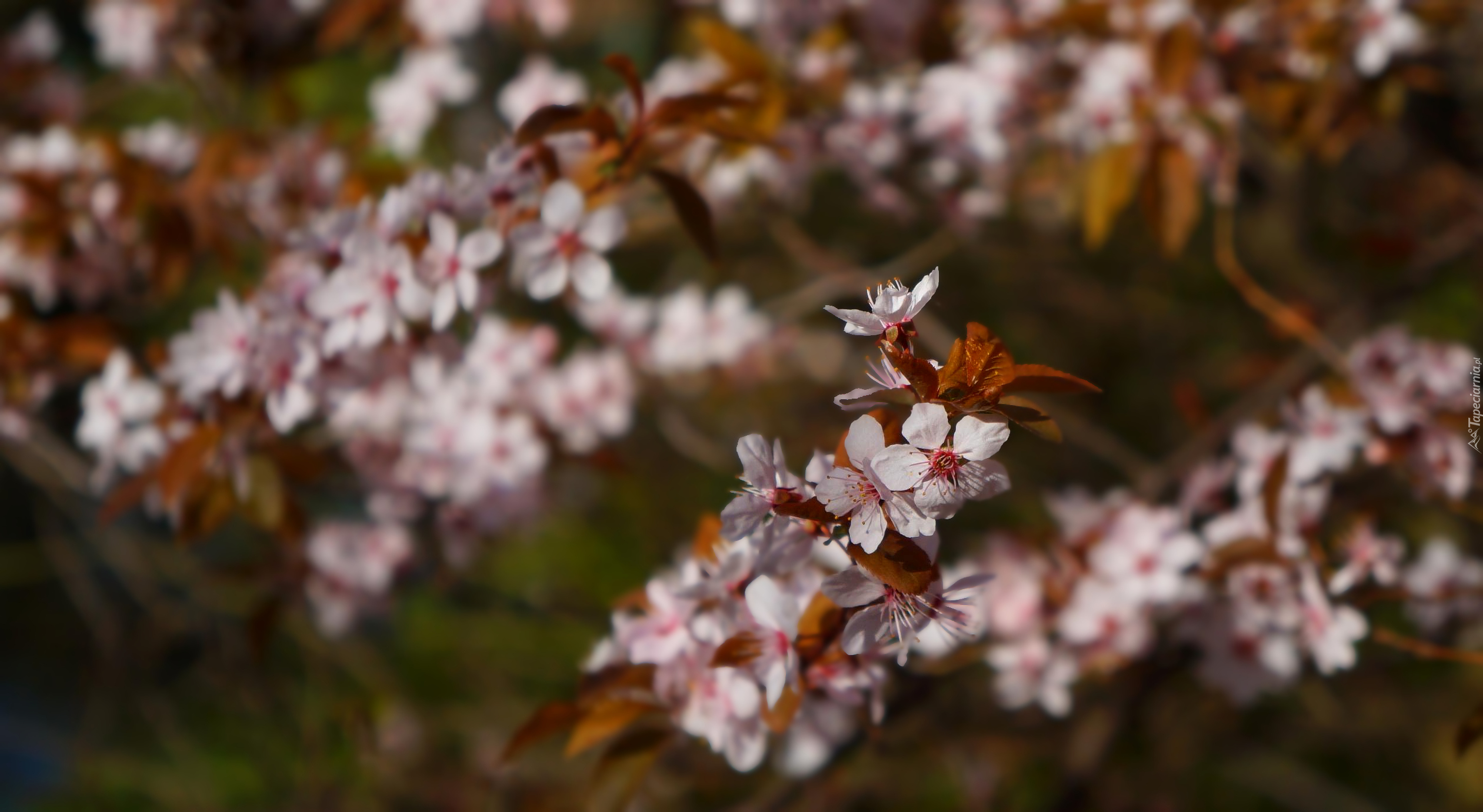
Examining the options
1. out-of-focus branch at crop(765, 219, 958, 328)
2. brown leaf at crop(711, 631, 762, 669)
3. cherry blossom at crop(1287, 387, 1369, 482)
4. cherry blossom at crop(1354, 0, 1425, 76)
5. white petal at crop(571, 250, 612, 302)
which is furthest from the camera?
out-of-focus branch at crop(765, 219, 958, 328)

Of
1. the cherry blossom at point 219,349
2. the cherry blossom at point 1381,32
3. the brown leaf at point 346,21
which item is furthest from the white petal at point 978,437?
the brown leaf at point 346,21

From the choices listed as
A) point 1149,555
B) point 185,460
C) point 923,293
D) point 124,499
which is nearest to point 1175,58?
point 1149,555

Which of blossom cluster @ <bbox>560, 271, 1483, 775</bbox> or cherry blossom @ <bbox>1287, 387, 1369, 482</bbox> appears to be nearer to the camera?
blossom cluster @ <bbox>560, 271, 1483, 775</bbox>

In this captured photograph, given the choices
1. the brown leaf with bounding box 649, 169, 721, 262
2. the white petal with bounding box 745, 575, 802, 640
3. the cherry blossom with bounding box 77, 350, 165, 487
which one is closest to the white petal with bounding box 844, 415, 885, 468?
the white petal with bounding box 745, 575, 802, 640

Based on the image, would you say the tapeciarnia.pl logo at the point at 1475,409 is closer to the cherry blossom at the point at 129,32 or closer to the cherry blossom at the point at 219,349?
the cherry blossom at the point at 219,349

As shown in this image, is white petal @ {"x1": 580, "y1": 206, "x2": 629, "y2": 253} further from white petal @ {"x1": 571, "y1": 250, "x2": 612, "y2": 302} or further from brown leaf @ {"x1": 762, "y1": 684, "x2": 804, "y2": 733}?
brown leaf @ {"x1": 762, "y1": 684, "x2": 804, "y2": 733}

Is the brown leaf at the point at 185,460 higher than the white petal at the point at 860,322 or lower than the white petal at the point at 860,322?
higher

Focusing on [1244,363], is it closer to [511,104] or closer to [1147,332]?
[1147,332]

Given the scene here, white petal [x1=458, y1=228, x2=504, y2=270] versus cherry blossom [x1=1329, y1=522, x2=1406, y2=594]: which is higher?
white petal [x1=458, y1=228, x2=504, y2=270]

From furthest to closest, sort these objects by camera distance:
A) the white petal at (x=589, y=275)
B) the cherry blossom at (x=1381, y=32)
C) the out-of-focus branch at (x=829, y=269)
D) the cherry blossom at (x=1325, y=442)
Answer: the out-of-focus branch at (x=829, y=269) → the cherry blossom at (x=1381, y=32) → the cherry blossom at (x=1325, y=442) → the white petal at (x=589, y=275)
